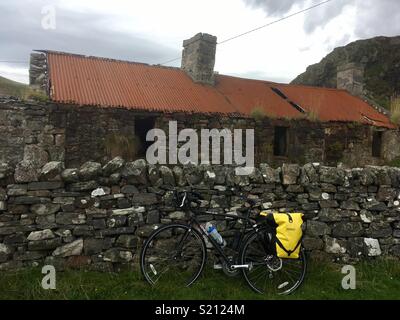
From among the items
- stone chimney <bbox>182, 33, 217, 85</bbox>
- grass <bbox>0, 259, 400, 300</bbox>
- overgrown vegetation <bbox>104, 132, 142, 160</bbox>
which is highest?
stone chimney <bbox>182, 33, 217, 85</bbox>

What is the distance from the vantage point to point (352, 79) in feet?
59.8

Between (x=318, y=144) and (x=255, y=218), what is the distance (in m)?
9.84

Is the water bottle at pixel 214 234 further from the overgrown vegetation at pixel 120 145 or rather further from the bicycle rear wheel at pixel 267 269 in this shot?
the overgrown vegetation at pixel 120 145

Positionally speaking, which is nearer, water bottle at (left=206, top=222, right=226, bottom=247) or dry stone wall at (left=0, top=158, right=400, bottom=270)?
dry stone wall at (left=0, top=158, right=400, bottom=270)

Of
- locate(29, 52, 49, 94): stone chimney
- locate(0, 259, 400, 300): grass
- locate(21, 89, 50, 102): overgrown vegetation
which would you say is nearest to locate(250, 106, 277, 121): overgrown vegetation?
locate(21, 89, 50, 102): overgrown vegetation

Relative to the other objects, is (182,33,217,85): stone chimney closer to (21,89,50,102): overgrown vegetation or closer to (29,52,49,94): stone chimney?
(29,52,49,94): stone chimney

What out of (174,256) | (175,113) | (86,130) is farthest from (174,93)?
(174,256)

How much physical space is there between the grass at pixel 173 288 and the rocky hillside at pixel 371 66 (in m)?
20.5

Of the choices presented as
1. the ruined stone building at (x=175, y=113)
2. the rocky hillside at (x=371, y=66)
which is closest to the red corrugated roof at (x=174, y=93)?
the ruined stone building at (x=175, y=113)

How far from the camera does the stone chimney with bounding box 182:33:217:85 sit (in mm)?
14297

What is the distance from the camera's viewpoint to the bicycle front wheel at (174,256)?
4180mm

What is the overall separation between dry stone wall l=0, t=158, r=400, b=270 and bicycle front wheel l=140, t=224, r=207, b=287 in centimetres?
Answer: 19

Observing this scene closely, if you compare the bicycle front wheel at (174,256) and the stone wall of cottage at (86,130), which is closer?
the bicycle front wheel at (174,256)
